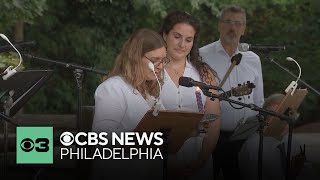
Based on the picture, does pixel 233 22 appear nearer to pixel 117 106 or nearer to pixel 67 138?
pixel 67 138

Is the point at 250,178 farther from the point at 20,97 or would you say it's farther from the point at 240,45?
the point at 20,97

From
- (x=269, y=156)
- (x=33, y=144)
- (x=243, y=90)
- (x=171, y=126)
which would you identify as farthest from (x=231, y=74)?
(x=171, y=126)

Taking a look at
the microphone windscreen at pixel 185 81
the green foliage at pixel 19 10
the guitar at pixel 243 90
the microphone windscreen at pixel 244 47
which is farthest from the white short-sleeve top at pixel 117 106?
the green foliage at pixel 19 10

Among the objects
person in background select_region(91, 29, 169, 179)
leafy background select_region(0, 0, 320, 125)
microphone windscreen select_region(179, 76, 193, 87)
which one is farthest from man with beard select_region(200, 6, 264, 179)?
leafy background select_region(0, 0, 320, 125)

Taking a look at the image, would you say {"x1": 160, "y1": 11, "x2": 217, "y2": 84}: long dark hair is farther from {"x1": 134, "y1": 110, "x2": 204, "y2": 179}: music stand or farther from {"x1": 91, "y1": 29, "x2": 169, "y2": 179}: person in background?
{"x1": 134, "y1": 110, "x2": 204, "y2": 179}: music stand

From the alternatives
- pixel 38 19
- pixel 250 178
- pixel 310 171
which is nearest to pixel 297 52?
pixel 38 19

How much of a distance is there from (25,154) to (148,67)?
1.52 m

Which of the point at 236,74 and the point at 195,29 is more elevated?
the point at 195,29

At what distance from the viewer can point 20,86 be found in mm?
4078

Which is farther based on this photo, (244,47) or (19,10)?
(19,10)

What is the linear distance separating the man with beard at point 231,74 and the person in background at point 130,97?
48.1 inches

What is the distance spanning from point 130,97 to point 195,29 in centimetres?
75

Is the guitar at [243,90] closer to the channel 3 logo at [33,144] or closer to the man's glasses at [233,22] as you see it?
the man's glasses at [233,22]

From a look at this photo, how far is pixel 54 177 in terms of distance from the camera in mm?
5652
